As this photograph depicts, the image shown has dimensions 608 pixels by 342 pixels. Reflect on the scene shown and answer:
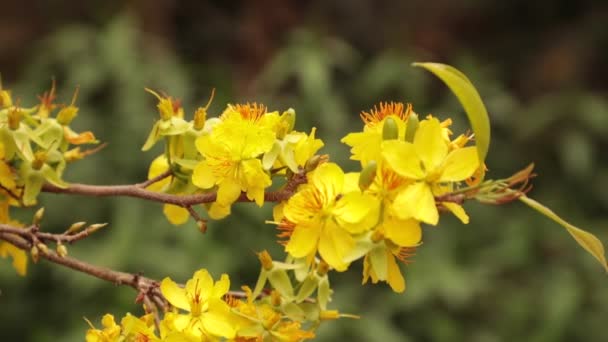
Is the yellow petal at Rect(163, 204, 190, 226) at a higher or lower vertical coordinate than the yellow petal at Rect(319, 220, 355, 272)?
lower

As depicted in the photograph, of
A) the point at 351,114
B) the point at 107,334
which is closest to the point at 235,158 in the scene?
the point at 107,334

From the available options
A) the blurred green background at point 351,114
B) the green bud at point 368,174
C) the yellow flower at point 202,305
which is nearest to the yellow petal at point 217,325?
the yellow flower at point 202,305

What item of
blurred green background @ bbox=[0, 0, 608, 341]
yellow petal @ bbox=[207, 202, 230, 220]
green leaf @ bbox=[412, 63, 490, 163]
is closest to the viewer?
green leaf @ bbox=[412, 63, 490, 163]

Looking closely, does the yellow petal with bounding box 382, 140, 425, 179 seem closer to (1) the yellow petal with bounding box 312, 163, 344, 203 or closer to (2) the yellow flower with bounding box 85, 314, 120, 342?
(1) the yellow petal with bounding box 312, 163, 344, 203

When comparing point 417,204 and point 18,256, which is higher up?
point 417,204

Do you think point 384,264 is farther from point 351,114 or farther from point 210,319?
point 351,114

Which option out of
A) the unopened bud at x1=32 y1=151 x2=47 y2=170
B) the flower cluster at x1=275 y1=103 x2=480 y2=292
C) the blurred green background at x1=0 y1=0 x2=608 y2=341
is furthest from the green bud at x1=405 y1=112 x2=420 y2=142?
the blurred green background at x1=0 y1=0 x2=608 y2=341

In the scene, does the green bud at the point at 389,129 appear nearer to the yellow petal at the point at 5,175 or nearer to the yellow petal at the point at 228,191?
the yellow petal at the point at 228,191
